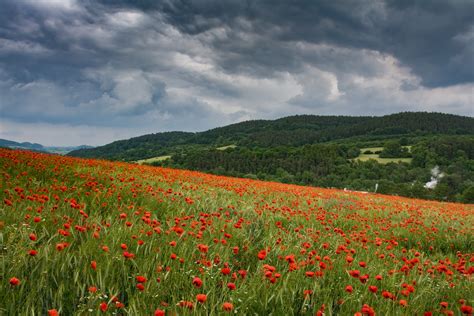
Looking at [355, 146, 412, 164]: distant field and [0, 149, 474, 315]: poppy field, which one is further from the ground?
[355, 146, 412, 164]: distant field

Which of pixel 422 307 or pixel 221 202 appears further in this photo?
pixel 221 202

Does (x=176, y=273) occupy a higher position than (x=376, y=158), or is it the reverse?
(x=376, y=158)

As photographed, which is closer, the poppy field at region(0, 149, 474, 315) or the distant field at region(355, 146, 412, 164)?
the poppy field at region(0, 149, 474, 315)

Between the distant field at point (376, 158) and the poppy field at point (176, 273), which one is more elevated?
the distant field at point (376, 158)

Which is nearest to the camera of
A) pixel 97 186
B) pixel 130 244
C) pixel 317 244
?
pixel 130 244

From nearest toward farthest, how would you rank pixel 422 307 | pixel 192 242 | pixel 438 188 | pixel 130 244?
pixel 422 307
pixel 130 244
pixel 192 242
pixel 438 188

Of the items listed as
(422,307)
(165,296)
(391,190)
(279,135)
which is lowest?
(391,190)

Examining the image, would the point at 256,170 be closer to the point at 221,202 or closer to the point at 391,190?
the point at 391,190

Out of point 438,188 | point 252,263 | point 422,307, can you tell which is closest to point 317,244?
point 252,263

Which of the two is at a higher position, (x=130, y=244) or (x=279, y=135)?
(x=279, y=135)

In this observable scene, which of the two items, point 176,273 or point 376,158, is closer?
point 176,273

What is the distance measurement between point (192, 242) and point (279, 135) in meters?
192

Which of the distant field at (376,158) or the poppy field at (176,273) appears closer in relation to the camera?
the poppy field at (176,273)

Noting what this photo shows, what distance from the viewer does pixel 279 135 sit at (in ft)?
636
